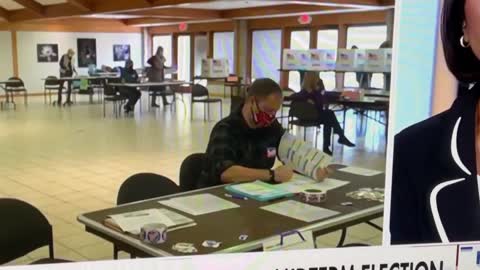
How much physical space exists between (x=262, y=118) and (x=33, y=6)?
11.7 m

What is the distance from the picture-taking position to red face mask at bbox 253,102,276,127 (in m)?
2.67

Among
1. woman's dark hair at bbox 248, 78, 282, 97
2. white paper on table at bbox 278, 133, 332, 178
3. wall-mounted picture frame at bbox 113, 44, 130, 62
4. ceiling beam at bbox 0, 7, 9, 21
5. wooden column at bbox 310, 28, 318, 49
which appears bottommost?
white paper on table at bbox 278, 133, 332, 178

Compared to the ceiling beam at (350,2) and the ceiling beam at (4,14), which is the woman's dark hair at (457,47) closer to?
the ceiling beam at (350,2)

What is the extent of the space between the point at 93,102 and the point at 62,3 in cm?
247

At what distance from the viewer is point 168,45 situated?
54.9ft

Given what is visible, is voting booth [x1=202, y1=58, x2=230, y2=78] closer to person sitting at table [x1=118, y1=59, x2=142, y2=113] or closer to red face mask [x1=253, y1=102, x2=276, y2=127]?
person sitting at table [x1=118, y1=59, x2=142, y2=113]

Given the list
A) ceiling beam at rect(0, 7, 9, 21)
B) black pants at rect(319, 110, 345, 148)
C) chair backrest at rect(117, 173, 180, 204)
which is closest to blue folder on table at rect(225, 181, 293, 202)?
chair backrest at rect(117, 173, 180, 204)

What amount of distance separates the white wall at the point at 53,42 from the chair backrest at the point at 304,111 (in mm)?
11013

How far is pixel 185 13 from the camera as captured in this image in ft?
44.0

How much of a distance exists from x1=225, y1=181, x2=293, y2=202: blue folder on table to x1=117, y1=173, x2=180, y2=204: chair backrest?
0.33 metres

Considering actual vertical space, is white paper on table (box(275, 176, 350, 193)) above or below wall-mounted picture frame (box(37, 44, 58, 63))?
below

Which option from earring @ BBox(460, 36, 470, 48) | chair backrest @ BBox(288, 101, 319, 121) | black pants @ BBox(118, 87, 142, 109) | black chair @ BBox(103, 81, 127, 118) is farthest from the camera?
black pants @ BBox(118, 87, 142, 109)

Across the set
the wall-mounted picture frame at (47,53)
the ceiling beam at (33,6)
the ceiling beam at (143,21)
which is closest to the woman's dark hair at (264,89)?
the ceiling beam at (33,6)

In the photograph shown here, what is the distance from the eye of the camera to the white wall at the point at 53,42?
15.4m
